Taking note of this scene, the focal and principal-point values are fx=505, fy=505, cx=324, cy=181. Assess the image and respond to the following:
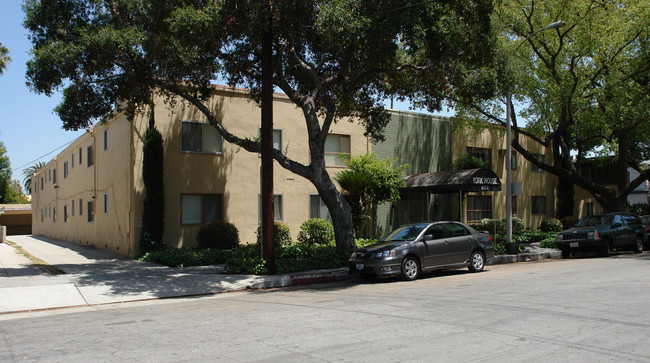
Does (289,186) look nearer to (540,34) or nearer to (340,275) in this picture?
(340,275)

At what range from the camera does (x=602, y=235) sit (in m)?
18.8

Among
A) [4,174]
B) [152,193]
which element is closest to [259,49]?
[152,193]

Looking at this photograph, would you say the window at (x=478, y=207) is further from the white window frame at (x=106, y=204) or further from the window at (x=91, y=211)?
the window at (x=91, y=211)

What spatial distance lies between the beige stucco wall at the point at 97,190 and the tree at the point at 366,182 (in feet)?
29.5

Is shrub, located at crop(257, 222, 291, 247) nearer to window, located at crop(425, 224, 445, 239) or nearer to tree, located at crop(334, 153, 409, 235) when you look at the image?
tree, located at crop(334, 153, 409, 235)

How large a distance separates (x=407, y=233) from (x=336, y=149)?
1028 centimetres

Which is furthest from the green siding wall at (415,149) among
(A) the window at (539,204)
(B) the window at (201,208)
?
(A) the window at (539,204)

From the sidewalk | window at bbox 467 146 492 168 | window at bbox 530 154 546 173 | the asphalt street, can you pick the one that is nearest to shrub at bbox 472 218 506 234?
window at bbox 467 146 492 168

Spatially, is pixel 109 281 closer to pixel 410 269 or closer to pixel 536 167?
pixel 410 269

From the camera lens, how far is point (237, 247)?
1930 centimetres

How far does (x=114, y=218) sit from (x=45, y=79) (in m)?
8.59

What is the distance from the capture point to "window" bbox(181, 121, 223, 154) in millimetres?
19781

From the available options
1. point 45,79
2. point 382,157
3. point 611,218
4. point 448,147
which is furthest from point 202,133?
point 611,218

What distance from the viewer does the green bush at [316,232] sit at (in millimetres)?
20891
